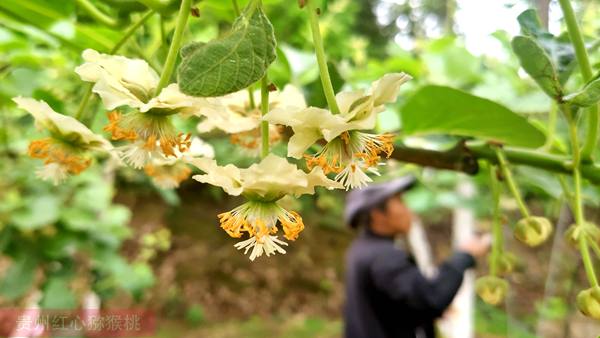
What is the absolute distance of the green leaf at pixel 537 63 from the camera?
2.04 feet

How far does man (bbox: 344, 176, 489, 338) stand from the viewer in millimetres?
2902

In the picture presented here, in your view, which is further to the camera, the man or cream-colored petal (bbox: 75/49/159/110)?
the man

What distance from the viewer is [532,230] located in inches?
34.1

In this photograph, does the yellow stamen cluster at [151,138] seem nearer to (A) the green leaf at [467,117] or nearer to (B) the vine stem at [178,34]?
(B) the vine stem at [178,34]

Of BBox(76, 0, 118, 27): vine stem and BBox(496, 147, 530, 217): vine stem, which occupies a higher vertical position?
BBox(76, 0, 118, 27): vine stem

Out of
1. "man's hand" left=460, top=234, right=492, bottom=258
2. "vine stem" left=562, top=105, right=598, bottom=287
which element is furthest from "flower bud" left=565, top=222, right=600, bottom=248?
"man's hand" left=460, top=234, right=492, bottom=258

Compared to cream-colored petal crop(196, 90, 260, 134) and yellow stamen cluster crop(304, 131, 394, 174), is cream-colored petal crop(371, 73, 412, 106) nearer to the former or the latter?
yellow stamen cluster crop(304, 131, 394, 174)

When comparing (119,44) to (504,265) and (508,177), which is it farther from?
(504,265)

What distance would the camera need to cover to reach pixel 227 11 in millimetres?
1129

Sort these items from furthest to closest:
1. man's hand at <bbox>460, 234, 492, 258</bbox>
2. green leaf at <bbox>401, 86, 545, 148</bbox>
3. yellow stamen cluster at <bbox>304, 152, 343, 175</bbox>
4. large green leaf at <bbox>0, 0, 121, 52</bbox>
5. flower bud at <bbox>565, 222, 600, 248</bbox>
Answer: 1. man's hand at <bbox>460, 234, 492, 258</bbox>
2. large green leaf at <bbox>0, 0, 121, 52</bbox>
3. green leaf at <bbox>401, 86, 545, 148</bbox>
4. flower bud at <bbox>565, 222, 600, 248</bbox>
5. yellow stamen cluster at <bbox>304, 152, 343, 175</bbox>

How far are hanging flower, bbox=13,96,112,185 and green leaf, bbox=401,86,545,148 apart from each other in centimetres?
54

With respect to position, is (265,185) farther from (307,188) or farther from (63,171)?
(63,171)

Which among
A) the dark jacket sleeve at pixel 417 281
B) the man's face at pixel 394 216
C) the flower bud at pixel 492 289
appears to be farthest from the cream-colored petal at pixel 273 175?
the man's face at pixel 394 216

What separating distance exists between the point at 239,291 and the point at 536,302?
190 inches
